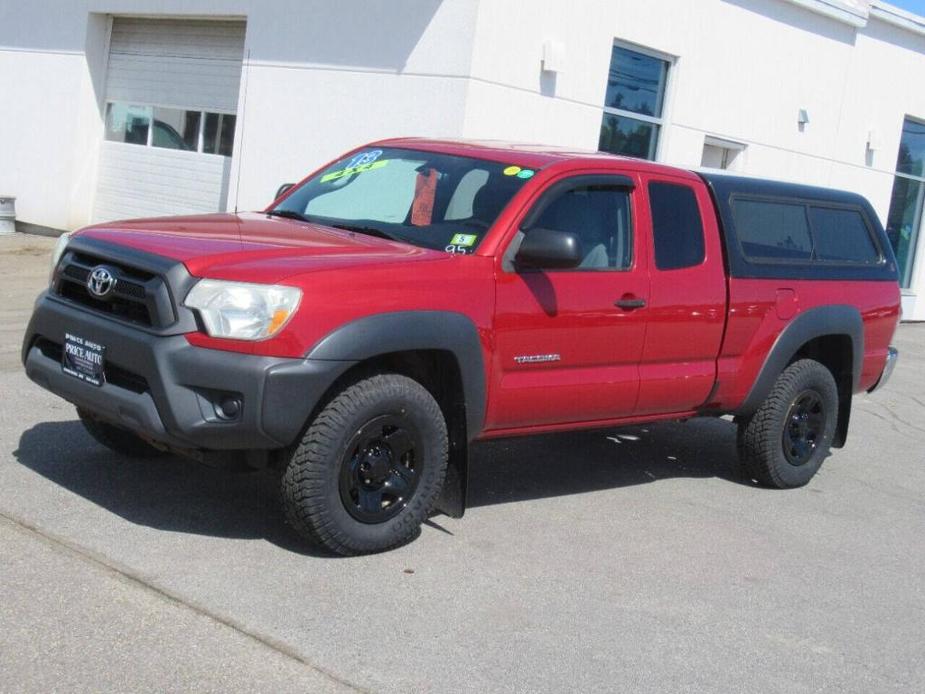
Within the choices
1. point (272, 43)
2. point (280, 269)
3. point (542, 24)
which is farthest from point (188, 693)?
point (272, 43)

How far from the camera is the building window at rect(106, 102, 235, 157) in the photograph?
1490 cm

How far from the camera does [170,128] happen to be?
51.2 feet

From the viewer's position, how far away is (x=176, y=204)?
15.4 meters

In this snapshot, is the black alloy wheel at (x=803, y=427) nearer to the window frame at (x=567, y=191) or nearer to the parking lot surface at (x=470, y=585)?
the parking lot surface at (x=470, y=585)

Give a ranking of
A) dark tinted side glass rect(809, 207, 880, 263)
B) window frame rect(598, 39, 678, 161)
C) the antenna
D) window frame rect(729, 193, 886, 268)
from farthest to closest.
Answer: window frame rect(598, 39, 678, 161) → the antenna → dark tinted side glass rect(809, 207, 880, 263) → window frame rect(729, 193, 886, 268)

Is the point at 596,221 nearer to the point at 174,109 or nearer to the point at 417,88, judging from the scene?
the point at 417,88

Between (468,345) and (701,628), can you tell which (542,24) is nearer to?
(468,345)

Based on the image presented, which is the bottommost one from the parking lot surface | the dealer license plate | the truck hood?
the parking lot surface

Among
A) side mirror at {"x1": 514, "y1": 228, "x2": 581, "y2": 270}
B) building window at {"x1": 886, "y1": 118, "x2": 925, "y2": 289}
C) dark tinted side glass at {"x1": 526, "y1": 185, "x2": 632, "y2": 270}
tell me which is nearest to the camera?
side mirror at {"x1": 514, "y1": 228, "x2": 581, "y2": 270}

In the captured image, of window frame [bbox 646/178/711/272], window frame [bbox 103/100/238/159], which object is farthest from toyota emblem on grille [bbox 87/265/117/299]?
window frame [bbox 103/100/238/159]

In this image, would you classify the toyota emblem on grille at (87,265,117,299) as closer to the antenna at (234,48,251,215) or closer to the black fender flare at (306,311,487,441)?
the black fender flare at (306,311,487,441)

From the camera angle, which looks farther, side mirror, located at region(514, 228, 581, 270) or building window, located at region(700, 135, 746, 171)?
building window, located at region(700, 135, 746, 171)

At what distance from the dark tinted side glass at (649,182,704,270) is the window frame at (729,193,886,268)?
1.20ft

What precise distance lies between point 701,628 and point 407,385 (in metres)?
1.56
